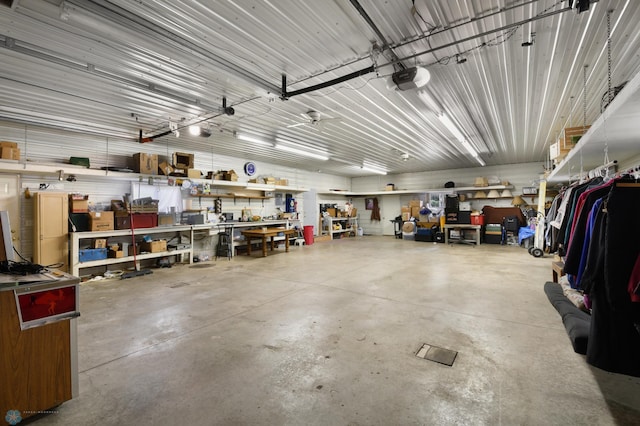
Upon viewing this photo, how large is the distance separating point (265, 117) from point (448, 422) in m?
4.80

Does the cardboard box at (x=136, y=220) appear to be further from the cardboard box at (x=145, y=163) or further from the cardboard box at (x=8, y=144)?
the cardboard box at (x=8, y=144)

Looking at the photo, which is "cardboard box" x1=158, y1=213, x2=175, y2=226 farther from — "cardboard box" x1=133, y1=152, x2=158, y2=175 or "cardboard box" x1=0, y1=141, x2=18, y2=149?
"cardboard box" x1=0, y1=141, x2=18, y2=149

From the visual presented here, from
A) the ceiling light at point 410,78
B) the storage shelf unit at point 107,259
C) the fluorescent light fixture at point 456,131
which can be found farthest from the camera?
the storage shelf unit at point 107,259

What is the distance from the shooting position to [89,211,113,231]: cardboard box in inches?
212

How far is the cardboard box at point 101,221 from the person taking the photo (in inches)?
212

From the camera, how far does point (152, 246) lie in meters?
6.20

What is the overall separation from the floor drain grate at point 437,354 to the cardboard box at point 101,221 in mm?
6024

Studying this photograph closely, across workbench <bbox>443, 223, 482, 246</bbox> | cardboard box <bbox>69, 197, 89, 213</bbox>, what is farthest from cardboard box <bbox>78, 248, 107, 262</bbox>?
workbench <bbox>443, 223, 482, 246</bbox>

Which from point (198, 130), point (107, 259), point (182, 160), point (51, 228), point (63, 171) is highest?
point (198, 130)

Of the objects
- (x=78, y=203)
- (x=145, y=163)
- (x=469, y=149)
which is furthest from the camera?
(x=469, y=149)

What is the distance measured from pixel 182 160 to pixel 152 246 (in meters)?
2.21

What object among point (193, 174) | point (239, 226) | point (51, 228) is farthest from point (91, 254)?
point (239, 226)

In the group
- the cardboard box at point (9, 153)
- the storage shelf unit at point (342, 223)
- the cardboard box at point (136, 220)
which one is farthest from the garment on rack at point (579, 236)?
the storage shelf unit at point (342, 223)

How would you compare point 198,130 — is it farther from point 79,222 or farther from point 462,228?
point 462,228
